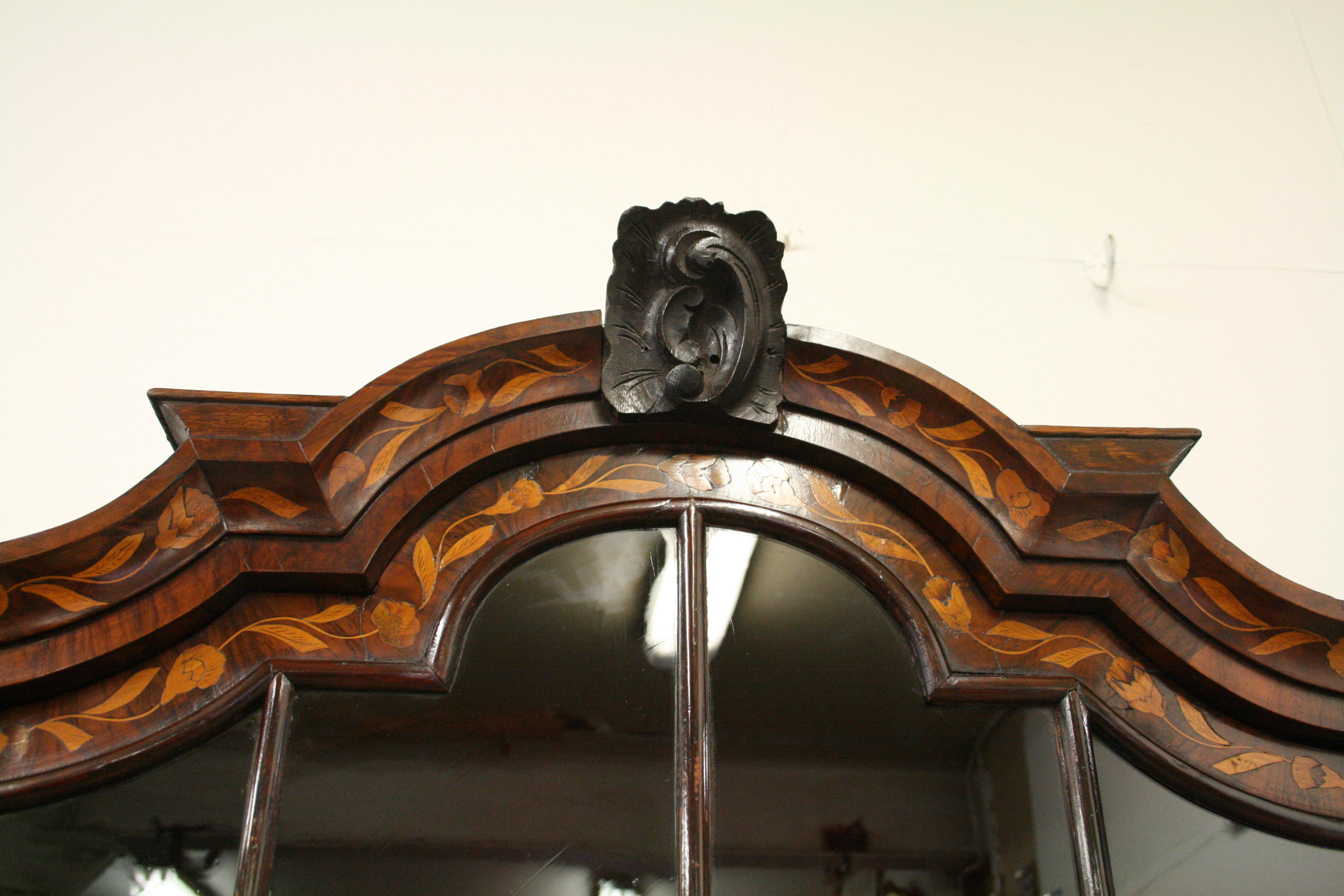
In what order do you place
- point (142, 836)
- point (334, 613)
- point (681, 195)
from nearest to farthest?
point (142, 836), point (334, 613), point (681, 195)

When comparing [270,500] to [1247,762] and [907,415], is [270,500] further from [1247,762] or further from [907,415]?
[1247,762]

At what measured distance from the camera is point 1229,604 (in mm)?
1157

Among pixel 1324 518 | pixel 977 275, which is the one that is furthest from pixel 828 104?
pixel 1324 518

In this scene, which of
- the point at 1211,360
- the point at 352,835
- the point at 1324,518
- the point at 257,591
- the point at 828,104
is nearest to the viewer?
the point at 352,835

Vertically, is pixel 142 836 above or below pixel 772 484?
below

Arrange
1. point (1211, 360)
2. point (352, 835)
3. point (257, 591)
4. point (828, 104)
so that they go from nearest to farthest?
point (352, 835) < point (257, 591) < point (1211, 360) < point (828, 104)

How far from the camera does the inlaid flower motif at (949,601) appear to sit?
1.15 m

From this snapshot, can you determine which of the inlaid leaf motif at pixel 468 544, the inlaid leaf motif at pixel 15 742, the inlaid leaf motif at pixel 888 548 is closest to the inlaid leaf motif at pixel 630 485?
the inlaid leaf motif at pixel 468 544

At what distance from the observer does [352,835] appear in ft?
3.26

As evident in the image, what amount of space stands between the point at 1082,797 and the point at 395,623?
0.69m

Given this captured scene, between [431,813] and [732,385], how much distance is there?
505 mm

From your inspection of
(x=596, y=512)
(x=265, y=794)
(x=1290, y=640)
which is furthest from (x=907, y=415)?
(x=265, y=794)

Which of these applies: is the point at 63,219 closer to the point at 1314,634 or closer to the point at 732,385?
the point at 732,385

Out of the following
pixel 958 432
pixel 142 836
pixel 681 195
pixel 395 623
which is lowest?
pixel 142 836
